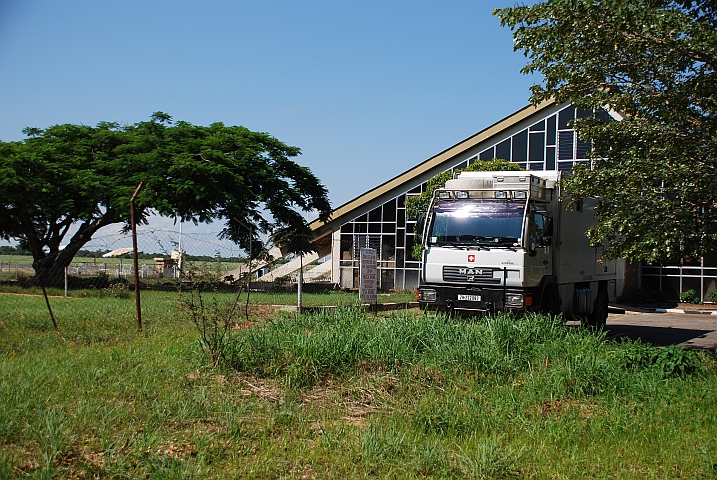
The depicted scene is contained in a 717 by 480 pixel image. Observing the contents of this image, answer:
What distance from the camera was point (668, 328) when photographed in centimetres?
1862

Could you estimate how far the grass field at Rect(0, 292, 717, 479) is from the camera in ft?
18.1

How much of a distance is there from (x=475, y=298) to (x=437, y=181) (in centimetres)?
1501

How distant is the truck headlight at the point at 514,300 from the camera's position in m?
12.3

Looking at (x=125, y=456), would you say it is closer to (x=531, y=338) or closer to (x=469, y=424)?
(x=469, y=424)

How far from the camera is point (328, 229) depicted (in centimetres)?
3628

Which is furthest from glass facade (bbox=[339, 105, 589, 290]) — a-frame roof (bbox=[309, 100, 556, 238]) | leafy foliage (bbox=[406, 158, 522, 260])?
leafy foliage (bbox=[406, 158, 522, 260])

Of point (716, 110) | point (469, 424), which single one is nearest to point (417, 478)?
point (469, 424)

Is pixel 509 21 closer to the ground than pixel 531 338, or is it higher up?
higher up

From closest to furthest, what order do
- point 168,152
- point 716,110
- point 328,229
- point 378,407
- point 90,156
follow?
point 378,407 < point 716,110 < point 168,152 < point 90,156 < point 328,229

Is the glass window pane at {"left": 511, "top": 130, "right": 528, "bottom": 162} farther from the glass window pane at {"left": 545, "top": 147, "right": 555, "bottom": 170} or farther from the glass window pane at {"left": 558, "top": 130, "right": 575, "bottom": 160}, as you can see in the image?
the glass window pane at {"left": 558, "top": 130, "right": 575, "bottom": 160}

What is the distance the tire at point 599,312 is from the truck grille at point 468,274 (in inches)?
200

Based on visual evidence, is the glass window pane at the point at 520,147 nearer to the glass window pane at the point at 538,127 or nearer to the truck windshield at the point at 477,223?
the glass window pane at the point at 538,127

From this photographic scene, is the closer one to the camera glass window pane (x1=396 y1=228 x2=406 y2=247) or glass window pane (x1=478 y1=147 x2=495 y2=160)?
glass window pane (x1=478 y1=147 x2=495 y2=160)

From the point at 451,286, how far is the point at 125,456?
852 centimetres
